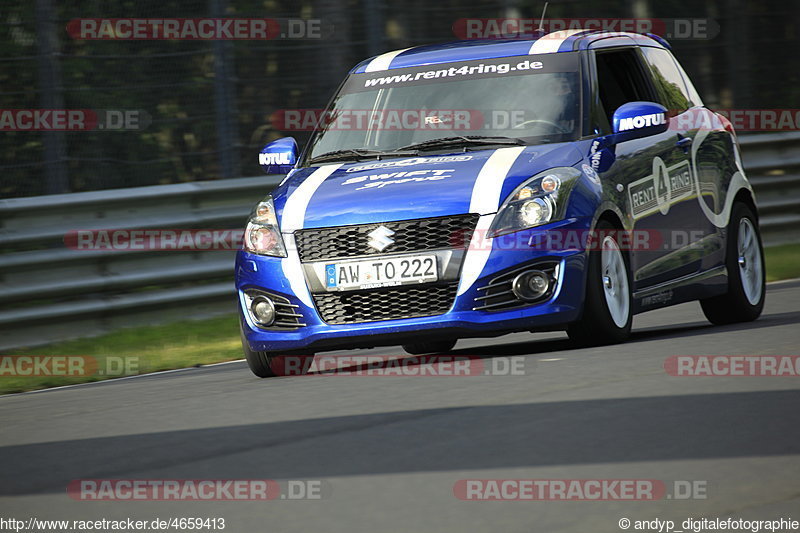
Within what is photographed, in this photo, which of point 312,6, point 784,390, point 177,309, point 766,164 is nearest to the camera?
point 784,390

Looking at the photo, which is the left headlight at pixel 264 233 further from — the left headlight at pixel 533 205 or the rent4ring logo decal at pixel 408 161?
the left headlight at pixel 533 205

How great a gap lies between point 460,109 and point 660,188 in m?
1.29

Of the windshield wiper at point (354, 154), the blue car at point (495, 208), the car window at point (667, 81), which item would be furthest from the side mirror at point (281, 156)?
the car window at point (667, 81)

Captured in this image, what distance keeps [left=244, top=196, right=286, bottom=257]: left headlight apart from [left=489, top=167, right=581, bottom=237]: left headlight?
1.22 meters

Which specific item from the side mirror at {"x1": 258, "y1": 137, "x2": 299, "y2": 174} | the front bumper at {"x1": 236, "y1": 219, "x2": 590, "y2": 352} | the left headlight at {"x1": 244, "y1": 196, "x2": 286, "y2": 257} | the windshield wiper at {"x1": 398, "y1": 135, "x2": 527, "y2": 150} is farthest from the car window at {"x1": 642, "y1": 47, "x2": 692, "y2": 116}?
the left headlight at {"x1": 244, "y1": 196, "x2": 286, "y2": 257}

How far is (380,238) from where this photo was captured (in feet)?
25.8

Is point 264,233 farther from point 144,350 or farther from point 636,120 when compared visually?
point 144,350

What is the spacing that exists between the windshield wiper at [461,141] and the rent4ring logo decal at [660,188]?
0.75 meters

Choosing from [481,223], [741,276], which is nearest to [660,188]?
[741,276]

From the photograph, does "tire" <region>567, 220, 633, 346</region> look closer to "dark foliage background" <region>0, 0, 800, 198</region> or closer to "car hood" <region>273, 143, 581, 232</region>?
"car hood" <region>273, 143, 581, 232</region>

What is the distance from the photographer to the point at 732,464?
5.06 meters

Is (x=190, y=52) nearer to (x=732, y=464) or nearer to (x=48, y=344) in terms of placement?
(x=48, y=344)

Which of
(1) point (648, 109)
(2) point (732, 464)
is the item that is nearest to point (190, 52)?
(1) point (648, 109)

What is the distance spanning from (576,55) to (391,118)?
118 centimetres
